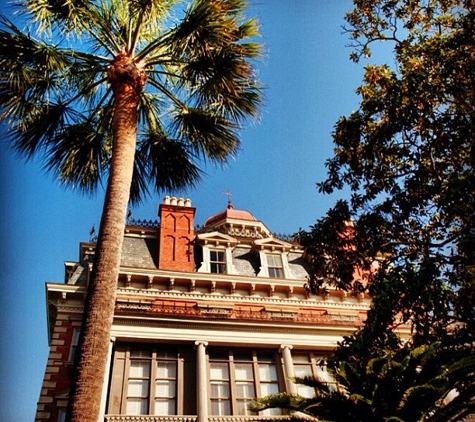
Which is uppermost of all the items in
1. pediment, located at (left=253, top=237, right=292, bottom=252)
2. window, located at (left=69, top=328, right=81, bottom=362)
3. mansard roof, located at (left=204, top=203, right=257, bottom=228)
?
mansard roof, located at (left=204, top=203, right=257, bottom=228)

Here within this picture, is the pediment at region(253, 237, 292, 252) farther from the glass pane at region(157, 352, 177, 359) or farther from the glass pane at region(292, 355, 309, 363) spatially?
the glass pane at region(157, 352, 177, 359)

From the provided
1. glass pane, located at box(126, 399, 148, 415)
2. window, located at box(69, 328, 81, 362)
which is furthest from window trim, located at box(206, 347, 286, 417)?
window, located at box(69, 328, 81, 362)

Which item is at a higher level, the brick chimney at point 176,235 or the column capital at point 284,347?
the brick chimney at point 176,235

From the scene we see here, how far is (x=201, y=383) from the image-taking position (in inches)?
618

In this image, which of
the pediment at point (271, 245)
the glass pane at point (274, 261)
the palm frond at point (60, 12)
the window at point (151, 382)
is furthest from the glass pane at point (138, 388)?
the palm frond at point (60, 12)

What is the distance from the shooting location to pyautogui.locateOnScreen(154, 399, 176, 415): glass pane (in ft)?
51.2

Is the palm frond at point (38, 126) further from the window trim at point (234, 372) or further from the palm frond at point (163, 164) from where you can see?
the window trim at point (234, 372)

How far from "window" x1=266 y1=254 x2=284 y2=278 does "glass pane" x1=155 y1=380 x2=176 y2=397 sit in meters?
8.46

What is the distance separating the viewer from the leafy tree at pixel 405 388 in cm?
1016

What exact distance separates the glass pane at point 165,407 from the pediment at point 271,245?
10.2 meters

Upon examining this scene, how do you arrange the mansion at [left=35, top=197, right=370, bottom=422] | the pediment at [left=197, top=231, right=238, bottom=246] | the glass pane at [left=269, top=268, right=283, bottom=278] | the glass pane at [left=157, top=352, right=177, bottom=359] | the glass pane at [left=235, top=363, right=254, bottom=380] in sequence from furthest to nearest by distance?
the pediment at [left=197, top=231, right=238, bottom=246]
the glass pane at [left=269, top=268, right=283, bottom=278]
the glass pane at [left=235, top=363, right=254, bottom=380]
the glass pane at [left=157, top=352, right=177, bottom=359]
the mansion at [left=35, top=197, right=370, bottom=422]

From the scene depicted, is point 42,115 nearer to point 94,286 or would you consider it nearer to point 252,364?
point 94,286

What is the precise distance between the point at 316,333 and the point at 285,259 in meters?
5.93

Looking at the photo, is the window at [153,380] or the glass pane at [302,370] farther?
the glass pane at [302,370]
